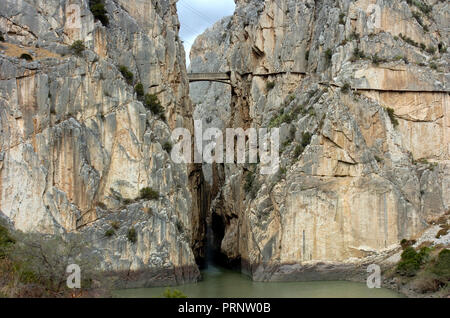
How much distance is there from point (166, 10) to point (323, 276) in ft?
108

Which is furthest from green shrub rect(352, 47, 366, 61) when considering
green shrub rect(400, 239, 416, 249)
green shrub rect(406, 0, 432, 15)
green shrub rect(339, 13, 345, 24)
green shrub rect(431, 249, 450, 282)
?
green shrub rect(431, 249, 450, 282)

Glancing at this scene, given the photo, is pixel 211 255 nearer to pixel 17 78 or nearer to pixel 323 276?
pixel 323 276

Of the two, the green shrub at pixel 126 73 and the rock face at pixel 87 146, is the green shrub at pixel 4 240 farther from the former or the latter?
the green shrub at pixel 126 73

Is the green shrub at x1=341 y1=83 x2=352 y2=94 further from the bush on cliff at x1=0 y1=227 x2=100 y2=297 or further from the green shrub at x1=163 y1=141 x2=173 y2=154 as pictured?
the bush on cliff at x1=0 y1=227 x2=100 y2=297

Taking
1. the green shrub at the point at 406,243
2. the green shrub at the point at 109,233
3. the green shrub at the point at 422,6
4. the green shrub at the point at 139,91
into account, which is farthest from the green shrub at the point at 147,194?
the green shrub at the point at 422,6

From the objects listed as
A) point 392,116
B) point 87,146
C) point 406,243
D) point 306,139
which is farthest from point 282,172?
point 87,146

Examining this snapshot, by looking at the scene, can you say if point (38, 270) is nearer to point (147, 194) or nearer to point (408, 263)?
point (147, 194)

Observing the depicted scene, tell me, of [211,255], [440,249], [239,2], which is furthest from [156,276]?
[239,2]

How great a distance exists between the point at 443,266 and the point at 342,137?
627 inches

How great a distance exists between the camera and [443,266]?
1729 inches

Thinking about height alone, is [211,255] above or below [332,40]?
below

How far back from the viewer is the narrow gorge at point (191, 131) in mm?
50062

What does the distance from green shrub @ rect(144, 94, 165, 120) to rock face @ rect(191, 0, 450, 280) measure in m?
11.8

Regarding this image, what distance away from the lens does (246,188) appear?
6162cm
